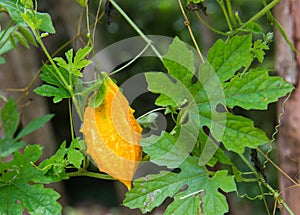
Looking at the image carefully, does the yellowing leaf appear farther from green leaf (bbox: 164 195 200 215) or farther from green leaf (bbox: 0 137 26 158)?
green leaf (bbox: 0 137 26 158)

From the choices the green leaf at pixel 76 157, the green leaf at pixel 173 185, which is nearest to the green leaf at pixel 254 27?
the green leaf at pixel 173 185

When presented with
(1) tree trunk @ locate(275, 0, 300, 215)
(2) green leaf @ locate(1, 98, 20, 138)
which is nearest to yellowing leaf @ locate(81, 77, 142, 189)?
(1) tree trunk @ locate(275, 0, 300, 215)

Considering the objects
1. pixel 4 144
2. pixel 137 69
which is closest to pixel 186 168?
pixel 4 144

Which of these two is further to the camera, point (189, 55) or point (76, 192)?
point (76, 192)

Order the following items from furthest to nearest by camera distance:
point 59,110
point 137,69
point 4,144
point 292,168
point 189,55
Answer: point 59,110 < point 137,69 < point 4,144 < point 292,168 < point 189,55

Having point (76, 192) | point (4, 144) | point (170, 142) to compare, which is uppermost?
point (170, 142)

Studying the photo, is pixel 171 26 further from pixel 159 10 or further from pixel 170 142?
pixel 170 142
